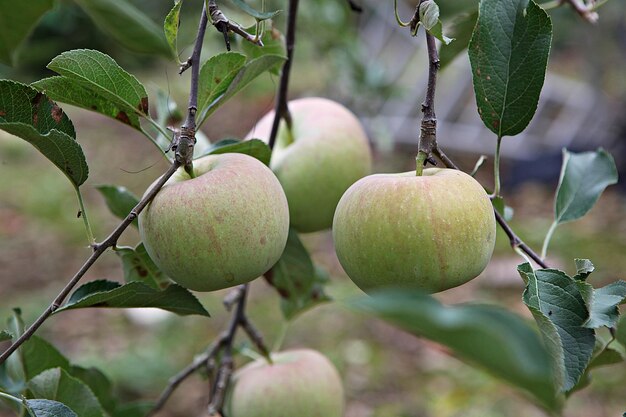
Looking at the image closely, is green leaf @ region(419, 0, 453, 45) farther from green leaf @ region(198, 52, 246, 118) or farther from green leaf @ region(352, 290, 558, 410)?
green leaf @ region(352, 290, 558, 410)

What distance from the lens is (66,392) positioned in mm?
638

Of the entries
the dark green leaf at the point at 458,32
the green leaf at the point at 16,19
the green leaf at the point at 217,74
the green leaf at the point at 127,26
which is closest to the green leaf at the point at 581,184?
the dark green leaf at the point at 458,32

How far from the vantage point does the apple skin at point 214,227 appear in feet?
1.68

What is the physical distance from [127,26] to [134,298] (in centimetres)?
45

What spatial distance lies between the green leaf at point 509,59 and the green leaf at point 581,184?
0.68ft

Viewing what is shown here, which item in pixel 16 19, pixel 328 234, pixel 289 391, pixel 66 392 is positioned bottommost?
pixel 328 234

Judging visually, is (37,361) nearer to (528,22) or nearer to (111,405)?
(111,405)

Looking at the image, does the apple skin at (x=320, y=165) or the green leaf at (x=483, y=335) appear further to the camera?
the apple skin at (x=320, y=165)

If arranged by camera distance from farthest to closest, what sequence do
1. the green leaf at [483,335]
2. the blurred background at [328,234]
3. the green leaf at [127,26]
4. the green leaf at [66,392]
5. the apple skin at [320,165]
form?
the blurred background at [328,234], the green leaf at [127,26], the apple skin at [320,165], the green leaf at [66,392], the green leaf at [483,335]

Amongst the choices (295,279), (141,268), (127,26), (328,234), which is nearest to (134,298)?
(141,268)

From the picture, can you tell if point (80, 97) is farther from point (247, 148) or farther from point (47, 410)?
point (47, 410)

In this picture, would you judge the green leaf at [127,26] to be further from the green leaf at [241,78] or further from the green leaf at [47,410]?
the green leaf at [47,410]

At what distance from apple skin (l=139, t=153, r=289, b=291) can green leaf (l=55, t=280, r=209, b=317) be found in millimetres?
39

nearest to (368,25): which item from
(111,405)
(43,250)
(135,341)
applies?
(43,250)
